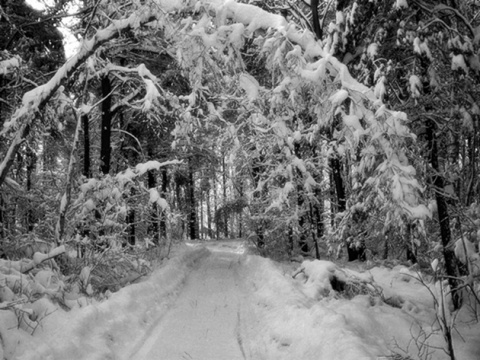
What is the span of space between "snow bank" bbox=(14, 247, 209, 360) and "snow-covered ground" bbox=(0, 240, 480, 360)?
1 centimetres

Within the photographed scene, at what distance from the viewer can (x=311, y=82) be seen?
12.4ft

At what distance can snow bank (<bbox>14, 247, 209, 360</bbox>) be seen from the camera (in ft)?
15.1

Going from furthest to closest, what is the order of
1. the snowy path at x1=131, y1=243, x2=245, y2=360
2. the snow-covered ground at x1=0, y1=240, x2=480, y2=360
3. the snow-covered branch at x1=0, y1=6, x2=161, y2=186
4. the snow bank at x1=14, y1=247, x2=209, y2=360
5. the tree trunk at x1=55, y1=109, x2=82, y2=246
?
the tree trunk at x1=55, y1=109, x2=82, y2=246, the snowy path at x1=131, y1=243, x2=245, y2=360, the snow-covered branch at x1=0, y1=6, x2=161, y2=186, the snow-covered ground at x1=0, y1=240, x2=480, y2=360, the snow bank at x1=14, y1=247, x2=209, y2=360

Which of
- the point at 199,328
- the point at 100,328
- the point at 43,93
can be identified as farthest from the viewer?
the point at 199,328

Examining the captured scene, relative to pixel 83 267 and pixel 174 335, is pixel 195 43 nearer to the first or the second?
pixel 174 335

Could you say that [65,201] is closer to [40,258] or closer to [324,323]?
[40,258]

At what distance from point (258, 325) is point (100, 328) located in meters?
2.74

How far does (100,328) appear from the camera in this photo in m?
5.60

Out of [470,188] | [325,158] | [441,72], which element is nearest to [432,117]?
[441,72]

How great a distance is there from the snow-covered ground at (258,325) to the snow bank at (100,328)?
1 cm

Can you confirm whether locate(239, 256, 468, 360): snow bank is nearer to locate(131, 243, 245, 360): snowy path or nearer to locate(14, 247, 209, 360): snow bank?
locate(131, 243, 245, 360): snowy path

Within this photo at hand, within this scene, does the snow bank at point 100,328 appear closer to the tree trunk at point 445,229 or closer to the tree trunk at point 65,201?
the tree trunk at point 65,201

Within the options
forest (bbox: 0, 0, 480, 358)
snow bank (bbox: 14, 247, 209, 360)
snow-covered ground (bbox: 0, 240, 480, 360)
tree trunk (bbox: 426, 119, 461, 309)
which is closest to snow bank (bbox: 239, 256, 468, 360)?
snow-covered ground (bbox: 0, 240, 480, 360)

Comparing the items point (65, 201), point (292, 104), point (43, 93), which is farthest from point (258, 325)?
point (43, 93)
